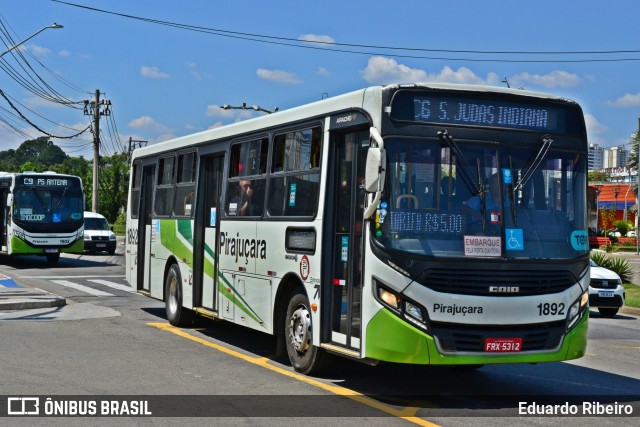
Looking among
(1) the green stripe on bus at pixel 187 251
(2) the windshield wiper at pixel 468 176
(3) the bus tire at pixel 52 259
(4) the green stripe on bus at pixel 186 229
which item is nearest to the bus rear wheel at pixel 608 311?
(1) the green stripe on bus at pixel 187 251

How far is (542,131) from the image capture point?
9953mm

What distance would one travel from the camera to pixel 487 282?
30.5 feet

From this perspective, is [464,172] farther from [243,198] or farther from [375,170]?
[243,198]

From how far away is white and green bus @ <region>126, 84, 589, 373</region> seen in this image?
9195 mm

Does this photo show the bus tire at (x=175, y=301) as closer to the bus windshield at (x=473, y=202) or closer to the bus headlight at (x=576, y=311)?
the bus windshield at (x=473, y=202)

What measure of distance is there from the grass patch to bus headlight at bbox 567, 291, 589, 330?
47.6ft

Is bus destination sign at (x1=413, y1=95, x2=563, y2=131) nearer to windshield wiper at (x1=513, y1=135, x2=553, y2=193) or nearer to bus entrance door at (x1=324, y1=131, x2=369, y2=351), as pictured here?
windshield wiper at (x1=513, y1=135, x2=553, y2=193)

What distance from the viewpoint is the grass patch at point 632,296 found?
956 inches

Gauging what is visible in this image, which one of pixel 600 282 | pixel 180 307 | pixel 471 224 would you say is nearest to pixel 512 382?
pixel 471 224

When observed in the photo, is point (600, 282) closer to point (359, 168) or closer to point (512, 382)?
point (512, 382)

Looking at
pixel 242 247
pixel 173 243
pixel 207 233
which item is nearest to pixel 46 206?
pixel 173 243

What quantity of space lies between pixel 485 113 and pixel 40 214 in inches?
1038

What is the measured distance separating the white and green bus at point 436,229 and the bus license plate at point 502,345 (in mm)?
14

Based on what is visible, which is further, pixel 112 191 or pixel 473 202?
pixel 112 191
